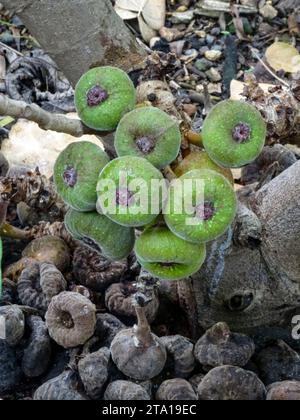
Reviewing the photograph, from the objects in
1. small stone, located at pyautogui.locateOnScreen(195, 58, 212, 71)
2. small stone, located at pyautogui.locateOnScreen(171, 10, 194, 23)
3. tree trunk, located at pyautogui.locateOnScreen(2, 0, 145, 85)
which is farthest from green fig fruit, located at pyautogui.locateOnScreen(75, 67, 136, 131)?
small stone, located at pyautogui.locateOnScreen(171, 10, 194, 23)

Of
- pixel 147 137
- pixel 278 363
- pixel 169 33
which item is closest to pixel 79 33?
pixel 147 137

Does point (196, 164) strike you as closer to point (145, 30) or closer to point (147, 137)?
point (147, 137)

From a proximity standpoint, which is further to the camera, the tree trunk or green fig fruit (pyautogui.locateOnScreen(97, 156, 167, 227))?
the tree trunk

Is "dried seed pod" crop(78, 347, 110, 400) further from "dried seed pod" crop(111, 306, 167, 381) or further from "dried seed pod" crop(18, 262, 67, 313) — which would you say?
"dried seed pod" crop(18, 262, 67, 313)

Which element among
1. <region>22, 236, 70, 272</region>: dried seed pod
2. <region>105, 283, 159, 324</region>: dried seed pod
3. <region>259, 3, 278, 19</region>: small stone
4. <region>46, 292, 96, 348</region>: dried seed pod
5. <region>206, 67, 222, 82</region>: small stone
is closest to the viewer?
<region>46, 292, 96, 348</region>: dried seed pod

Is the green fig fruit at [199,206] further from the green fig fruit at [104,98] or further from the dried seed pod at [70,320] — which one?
the dried seed pod at [70,320]
